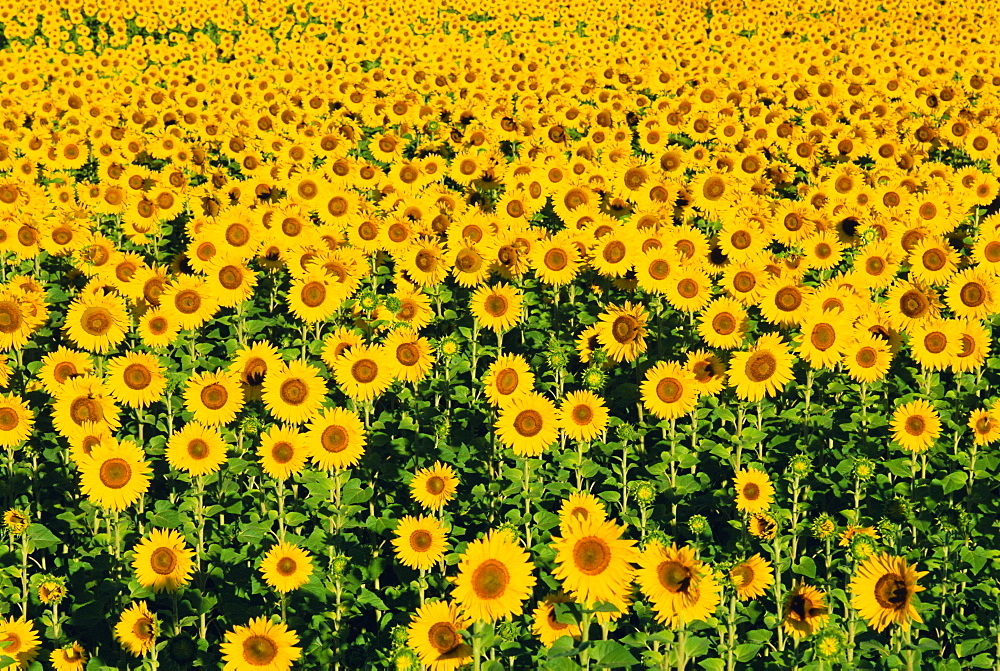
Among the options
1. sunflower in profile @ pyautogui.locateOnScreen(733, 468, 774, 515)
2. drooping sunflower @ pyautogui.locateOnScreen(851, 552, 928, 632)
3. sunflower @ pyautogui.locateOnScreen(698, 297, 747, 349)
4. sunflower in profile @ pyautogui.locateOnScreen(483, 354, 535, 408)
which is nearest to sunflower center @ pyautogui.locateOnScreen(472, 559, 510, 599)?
drooping sunflower @ pyautogui.locateOnScreen(851, 552, 928, 632)

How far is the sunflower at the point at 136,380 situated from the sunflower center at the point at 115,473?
86cm

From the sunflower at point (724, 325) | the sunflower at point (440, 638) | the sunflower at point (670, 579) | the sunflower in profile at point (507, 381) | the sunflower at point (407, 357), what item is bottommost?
the sunflower at point (440, 638)

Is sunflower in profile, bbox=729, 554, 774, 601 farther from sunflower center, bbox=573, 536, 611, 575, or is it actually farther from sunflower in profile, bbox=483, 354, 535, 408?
sunflower in profile, bbox=483, 354, 535, 408

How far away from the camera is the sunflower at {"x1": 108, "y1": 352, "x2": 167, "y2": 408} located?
6.21 m

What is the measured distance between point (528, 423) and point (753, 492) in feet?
5.46

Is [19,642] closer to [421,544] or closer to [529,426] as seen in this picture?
[421,544]

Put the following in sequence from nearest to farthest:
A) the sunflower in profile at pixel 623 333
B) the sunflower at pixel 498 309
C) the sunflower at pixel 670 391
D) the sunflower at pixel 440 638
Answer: the sunflower at pixel 440 638 → the sunflower at pixel 670 391 → the sunflower in profile at pixel 623 333 → the sunflower at pixel 498 309

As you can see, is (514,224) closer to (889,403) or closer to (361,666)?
(889,403)

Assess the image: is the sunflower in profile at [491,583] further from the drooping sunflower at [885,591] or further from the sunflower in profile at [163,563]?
the sunflower in profile at [163,563]

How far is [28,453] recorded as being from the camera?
6.04 metres

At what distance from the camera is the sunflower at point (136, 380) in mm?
6215

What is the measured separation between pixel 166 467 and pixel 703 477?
4.57 meters

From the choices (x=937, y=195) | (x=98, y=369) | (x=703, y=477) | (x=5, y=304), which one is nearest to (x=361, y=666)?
(x=703, y=477)

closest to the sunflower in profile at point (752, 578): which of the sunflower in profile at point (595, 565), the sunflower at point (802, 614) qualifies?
the sunflower at point (802, 614)
